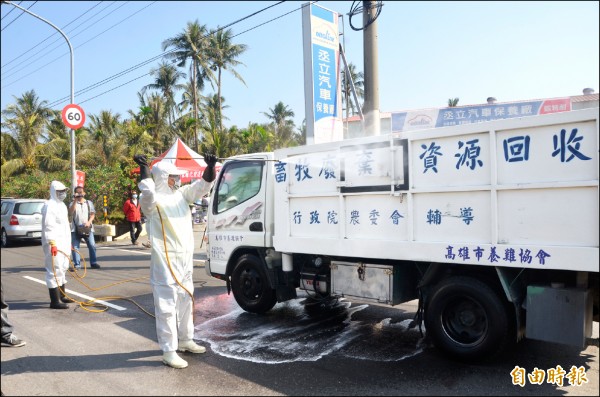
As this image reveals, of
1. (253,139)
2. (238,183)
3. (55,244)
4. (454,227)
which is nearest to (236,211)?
(238,183)

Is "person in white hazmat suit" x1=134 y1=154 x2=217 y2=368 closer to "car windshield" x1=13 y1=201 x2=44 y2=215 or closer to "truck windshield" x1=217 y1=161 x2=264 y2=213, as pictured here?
"truck windshield" x1=217 y1=161 x2=264 y2=213

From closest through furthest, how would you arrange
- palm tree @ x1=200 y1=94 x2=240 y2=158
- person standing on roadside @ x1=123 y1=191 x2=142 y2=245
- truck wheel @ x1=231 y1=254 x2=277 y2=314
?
1. truck wheel @ x1=231 y1=254 x2=277 y2=314
2. person standing on roadside @ x1=123 y1=191 x2=142 y2=245
3. palm tree @ x1=200 y1=94 x2=240 y2=158

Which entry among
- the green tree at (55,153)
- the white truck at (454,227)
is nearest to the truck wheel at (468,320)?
the white truck at (454,227)

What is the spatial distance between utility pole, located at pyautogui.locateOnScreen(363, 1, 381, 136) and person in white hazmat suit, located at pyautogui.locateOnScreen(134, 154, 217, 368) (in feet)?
15.7

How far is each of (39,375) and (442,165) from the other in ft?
14.2

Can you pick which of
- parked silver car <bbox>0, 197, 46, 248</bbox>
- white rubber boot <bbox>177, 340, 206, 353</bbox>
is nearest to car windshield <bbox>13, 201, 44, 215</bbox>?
parked silver car <bbox>0, 197, 46, 248</bbox>

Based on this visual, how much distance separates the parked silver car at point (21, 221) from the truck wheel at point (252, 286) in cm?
1259

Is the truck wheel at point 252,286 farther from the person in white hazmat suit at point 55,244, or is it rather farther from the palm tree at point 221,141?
the palm tree at point 221,141

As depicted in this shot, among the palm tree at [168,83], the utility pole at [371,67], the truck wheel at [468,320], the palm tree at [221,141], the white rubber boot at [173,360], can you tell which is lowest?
the white rubber boot at [173,360]

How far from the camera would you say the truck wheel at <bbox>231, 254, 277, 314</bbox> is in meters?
6.34

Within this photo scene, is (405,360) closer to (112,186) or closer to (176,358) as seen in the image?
(176,358)

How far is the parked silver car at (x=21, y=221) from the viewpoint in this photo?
1606 cm

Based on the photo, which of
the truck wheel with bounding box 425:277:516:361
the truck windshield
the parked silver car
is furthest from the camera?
the parked silver car

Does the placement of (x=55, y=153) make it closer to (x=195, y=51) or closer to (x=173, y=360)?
(x=195, y=51)
